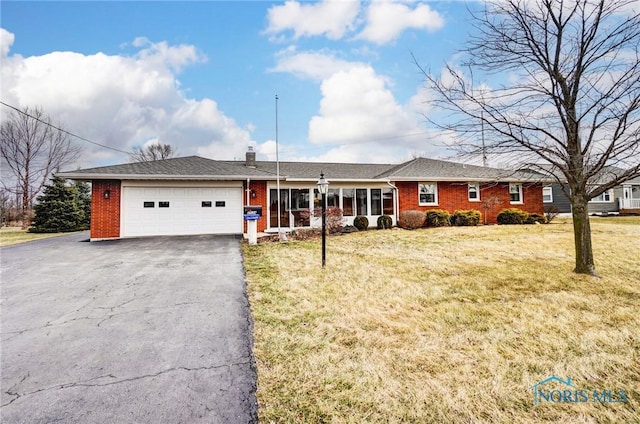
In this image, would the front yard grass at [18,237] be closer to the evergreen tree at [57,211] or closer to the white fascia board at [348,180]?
the evergreen tree at [57,211]

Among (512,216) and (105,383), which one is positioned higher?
(512,216)

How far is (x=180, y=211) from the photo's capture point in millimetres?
12477

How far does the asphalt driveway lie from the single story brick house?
5812 millimetres

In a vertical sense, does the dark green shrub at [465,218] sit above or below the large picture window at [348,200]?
below

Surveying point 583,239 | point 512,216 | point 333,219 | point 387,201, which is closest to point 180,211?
point 333,219

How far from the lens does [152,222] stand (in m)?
12.3

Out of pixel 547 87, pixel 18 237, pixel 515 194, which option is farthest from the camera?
pixel 515 194

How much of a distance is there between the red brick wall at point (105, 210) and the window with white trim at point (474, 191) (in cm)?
1778

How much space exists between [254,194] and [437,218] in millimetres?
9492

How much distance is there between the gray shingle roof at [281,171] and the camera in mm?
11766

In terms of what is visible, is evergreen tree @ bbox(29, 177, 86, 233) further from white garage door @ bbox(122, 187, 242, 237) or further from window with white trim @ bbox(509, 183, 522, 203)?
window with white trim @ bbox(509, 183, 522, 203)

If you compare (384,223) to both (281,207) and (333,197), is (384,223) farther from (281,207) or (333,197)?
(281,207)

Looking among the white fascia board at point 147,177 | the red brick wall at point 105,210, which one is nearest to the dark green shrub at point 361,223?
the white fascia board at point 147,177

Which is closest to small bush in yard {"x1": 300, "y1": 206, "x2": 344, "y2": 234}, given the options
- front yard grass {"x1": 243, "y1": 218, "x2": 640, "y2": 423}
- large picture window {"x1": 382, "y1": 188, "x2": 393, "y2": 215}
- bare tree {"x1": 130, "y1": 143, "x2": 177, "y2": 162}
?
large picture window {"x1": 382, "y1": 188, "x2": 393, "y2": 215}
